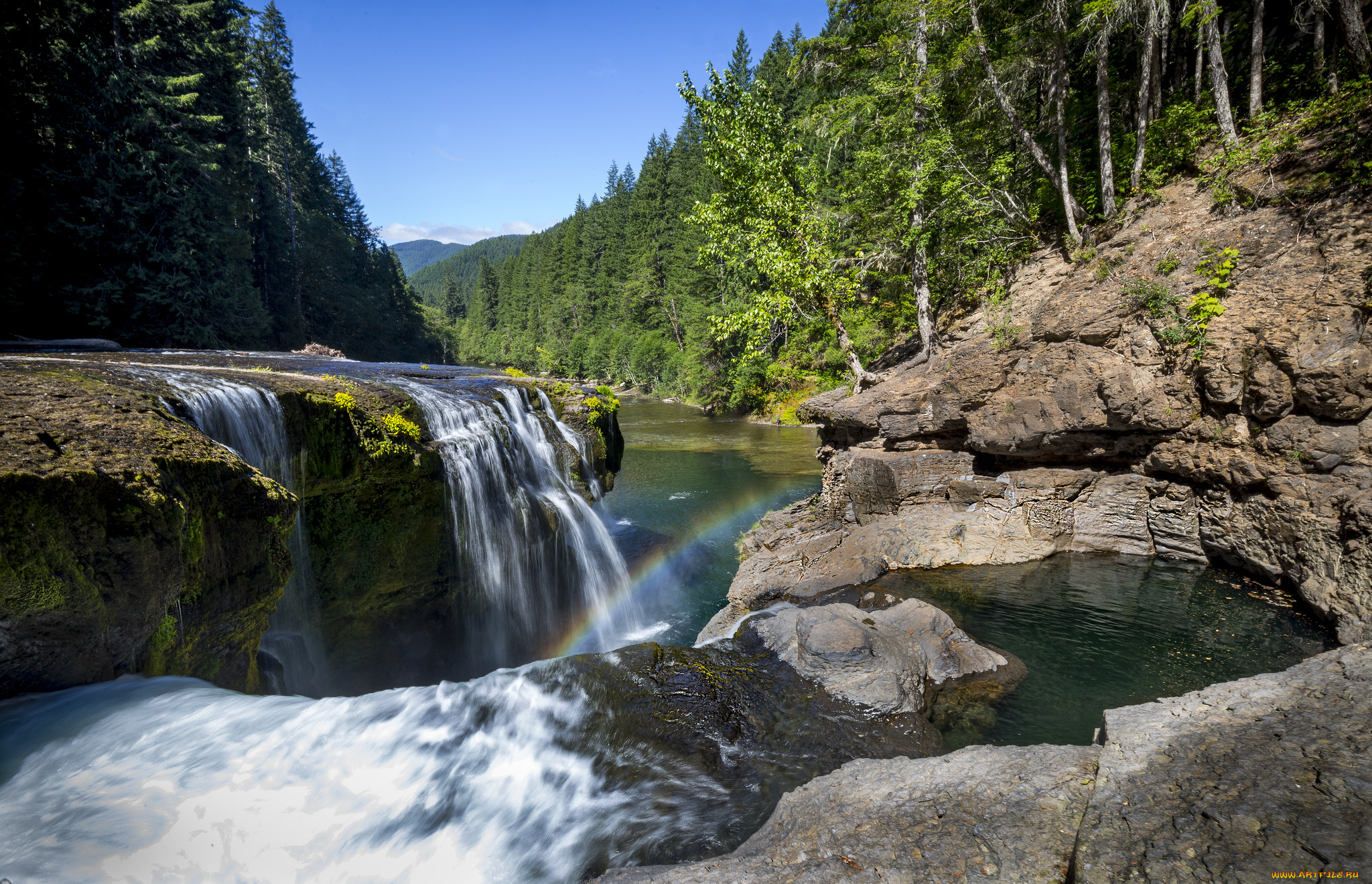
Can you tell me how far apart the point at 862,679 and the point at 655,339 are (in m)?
46.7

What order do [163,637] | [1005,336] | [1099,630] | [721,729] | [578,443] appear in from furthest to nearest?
[578,443] → [1005,336] → [1099,630] → [721,729] → [163,637]

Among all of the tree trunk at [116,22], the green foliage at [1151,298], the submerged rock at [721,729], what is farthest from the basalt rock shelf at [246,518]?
the tree trunk at [116,22]

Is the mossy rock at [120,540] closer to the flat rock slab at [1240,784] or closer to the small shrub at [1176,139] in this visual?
the flat rock slab at [1240,784]

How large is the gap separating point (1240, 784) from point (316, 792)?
5.63m

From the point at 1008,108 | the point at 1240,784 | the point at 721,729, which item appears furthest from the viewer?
the point at 1008,108

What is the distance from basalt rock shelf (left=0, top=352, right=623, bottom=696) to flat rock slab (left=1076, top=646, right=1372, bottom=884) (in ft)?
20.9

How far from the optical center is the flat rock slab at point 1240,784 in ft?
7.77

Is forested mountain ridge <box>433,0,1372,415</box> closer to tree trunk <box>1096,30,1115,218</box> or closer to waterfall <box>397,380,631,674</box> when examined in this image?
tree trunk <box>1096,30,1115,218</box>

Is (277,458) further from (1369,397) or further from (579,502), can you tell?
(1369,397)

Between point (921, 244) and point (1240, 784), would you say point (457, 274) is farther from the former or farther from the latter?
point (1240, 784)

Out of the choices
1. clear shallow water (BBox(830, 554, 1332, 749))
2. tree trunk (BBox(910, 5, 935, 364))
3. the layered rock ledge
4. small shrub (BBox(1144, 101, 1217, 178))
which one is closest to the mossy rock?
the layered rock ledge

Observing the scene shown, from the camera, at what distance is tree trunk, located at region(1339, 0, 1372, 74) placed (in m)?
9.49

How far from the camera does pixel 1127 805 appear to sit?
9.45ft

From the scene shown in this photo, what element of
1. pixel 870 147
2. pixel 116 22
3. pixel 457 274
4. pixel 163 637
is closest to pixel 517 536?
pixel 163 637
